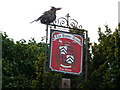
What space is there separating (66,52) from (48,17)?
174cm

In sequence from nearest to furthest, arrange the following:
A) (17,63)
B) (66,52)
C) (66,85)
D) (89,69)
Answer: (66,85) → (66,52) → (89,69) → (17,63)

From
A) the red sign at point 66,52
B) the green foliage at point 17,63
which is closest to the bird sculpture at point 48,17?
the red sign at point 66,52

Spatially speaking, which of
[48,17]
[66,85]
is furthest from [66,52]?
[66,85]

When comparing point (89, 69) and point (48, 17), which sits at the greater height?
point (48, 17)

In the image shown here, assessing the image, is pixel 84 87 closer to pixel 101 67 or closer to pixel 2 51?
pixel 101 67

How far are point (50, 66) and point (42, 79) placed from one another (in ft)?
31.9

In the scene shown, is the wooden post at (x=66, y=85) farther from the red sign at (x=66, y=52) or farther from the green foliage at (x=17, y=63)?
the green foliage at (x=17, y=63)

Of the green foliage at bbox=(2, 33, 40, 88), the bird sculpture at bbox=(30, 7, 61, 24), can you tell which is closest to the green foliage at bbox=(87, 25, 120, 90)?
the green foliage at bbox=(2, 33, 40, 88)

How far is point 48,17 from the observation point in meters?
12.7

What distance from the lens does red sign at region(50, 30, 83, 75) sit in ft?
37.6

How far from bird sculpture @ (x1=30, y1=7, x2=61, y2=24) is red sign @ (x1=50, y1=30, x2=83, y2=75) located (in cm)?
95

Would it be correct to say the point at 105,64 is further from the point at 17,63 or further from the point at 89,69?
the point at 17,63

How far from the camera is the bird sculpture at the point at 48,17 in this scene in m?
12.7

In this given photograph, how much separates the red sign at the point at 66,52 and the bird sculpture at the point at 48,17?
95cm
